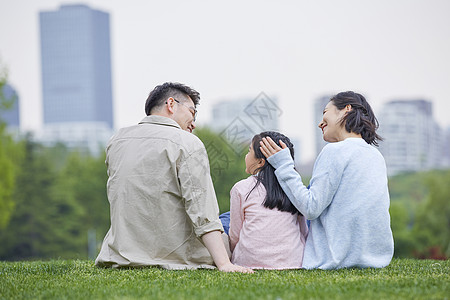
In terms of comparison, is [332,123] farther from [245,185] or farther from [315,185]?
[245,185]

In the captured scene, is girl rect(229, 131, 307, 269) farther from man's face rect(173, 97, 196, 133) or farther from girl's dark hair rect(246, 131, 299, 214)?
man's face rect(173, 97, 196, 133)

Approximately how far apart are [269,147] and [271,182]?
0.30 metres

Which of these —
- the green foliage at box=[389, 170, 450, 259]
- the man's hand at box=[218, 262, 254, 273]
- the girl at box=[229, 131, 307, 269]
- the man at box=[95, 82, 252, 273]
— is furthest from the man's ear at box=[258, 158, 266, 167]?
the green foliage at box=[389, 170, 450, 259]

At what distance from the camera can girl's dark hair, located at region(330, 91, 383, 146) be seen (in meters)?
4.96

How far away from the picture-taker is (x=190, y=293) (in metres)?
3.50

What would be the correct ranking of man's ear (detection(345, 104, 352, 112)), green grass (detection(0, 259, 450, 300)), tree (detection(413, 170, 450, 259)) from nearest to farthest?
green grass (detection(0, 259, 450, 300)), man's ear (detection(345, 104, 352, 112)), tree (detection(413, 170, 450, 259))

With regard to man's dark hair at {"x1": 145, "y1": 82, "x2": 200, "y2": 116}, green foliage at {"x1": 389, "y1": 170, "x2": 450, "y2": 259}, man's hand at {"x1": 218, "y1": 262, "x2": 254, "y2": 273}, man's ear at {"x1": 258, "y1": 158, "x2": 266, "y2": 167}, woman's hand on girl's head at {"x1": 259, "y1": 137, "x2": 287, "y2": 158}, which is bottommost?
green foliage at {"x1": 389, "y1": 170, "x2": 450, "y2": 259}

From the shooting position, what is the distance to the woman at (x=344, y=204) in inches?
181

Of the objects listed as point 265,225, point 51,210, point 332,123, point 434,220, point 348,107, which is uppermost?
point 348,107

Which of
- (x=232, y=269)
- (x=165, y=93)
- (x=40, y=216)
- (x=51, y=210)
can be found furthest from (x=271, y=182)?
(x=51, y=210)

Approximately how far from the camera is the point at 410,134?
268 ft

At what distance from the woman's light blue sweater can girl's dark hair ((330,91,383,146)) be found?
30 cm

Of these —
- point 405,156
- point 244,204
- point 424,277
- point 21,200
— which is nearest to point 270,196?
point 244,204

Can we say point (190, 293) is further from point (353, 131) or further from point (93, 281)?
point (353, 131)
